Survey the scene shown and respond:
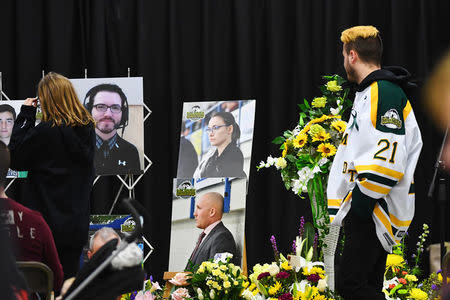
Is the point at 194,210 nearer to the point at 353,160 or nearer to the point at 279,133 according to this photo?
the point at 279,133

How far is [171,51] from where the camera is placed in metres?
5.18

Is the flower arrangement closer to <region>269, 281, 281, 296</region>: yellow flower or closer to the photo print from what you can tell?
<region>269, 281, 281, 296</region>: yellow flower

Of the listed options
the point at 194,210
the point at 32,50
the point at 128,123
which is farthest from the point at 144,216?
the point at 32,50

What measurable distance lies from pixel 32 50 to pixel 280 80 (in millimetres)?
2103

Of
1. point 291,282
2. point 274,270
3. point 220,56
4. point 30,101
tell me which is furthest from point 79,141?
point 220,56

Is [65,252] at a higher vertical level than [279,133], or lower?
lower

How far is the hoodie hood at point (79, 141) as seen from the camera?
2945 mm

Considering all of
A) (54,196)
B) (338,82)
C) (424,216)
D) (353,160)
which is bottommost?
(424,216)

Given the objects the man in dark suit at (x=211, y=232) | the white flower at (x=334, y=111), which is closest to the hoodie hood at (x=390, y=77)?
the white flower at (x=334, y=111)

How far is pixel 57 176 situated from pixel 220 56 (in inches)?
98.3

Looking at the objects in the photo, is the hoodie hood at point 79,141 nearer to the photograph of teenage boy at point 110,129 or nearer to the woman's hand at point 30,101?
the woman's hand at point 30,101

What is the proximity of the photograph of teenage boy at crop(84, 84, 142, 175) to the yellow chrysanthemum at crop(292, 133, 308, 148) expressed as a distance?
4.69 ft

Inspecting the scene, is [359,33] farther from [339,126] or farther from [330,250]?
[330,250]

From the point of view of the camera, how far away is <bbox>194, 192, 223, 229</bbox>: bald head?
4102 millimetres
